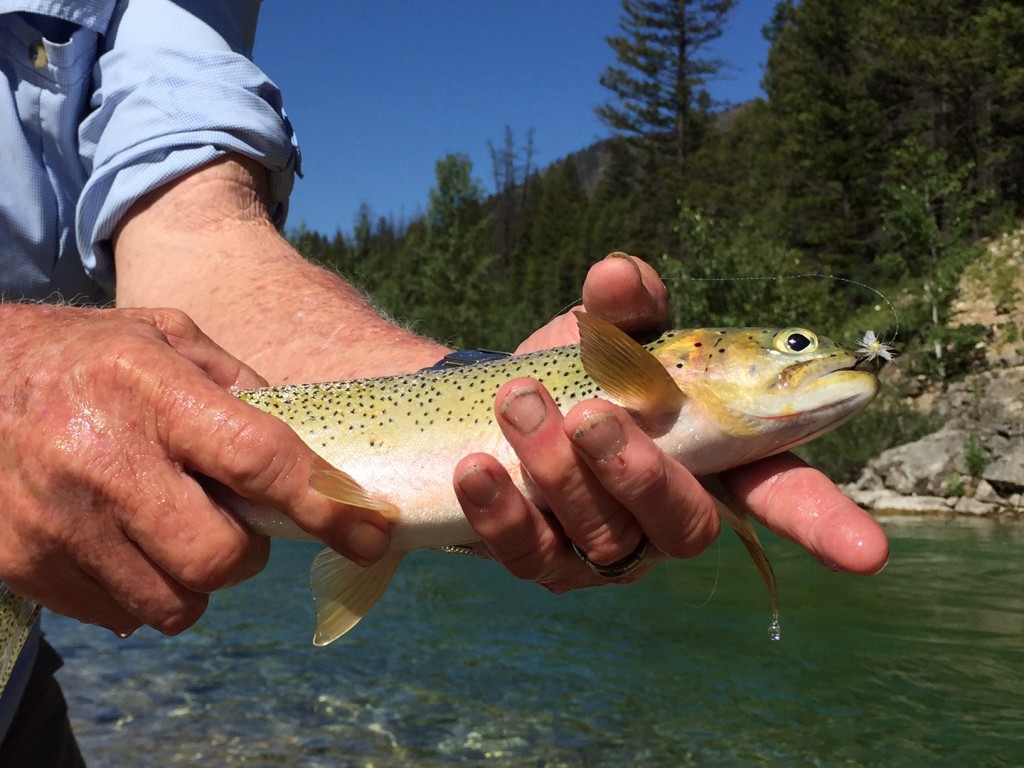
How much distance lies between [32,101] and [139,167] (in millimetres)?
Result: 390

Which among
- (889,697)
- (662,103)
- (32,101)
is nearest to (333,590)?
(32,101)

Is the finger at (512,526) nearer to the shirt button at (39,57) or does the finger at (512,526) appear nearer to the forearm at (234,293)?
the forearm at (234,293)

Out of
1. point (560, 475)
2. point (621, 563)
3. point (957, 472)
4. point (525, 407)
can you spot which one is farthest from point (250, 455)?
point (957, 472)

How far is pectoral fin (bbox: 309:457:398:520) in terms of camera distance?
2.21 m

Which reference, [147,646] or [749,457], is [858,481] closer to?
[147,646]

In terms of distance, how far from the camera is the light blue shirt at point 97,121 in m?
3.08

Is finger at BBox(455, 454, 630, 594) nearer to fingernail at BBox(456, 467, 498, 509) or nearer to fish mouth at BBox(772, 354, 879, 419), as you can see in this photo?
fingernail at BBox(456, 467, 498, 509)

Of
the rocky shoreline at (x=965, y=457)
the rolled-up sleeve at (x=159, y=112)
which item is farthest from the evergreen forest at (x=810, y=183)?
the rolled-up sleeve at (x=159, y=112)

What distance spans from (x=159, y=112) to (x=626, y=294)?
5.75 feet

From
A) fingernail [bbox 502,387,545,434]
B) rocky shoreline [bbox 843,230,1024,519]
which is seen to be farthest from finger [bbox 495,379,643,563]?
rocky shoreline [bbox 843,230,1024,519]

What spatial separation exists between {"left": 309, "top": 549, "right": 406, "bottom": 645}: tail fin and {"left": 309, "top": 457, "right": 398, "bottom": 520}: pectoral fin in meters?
0.36

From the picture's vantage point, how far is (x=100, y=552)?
211 cm

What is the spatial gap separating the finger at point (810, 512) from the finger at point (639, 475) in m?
0.15

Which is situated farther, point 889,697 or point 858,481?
point 858,481
